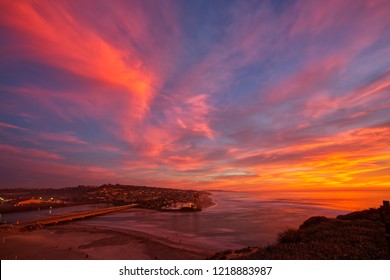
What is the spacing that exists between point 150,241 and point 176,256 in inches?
436

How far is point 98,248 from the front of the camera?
35781 mm

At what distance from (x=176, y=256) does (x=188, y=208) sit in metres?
71.7

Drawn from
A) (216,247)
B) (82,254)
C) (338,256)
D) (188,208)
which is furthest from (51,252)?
(188,208)

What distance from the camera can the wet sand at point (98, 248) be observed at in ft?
104

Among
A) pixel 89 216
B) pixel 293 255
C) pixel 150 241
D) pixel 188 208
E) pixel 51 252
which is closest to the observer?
pixel 293 255

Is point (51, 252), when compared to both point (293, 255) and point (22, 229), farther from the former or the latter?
point (293, 255)

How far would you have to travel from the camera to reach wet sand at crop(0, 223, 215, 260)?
3155 cm

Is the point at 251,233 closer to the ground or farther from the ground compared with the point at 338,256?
closer to the ground

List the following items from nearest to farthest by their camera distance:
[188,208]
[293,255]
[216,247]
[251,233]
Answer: [293,255], [216,247], [251,233], [188,208]

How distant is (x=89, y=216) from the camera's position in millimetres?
87188

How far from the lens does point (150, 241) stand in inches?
1609
